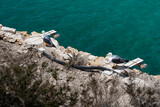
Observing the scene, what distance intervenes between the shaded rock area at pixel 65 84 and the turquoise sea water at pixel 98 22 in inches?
167

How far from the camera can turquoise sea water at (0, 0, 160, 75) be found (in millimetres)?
12898

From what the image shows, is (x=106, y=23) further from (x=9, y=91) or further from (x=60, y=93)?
(x=9, y=91)

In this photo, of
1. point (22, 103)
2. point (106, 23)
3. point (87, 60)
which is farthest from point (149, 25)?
point (22, 103)

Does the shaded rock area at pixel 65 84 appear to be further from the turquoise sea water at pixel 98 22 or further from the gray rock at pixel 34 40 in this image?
the turquoise sea water at pixel 98 22

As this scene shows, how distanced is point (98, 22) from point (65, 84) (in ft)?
28.2

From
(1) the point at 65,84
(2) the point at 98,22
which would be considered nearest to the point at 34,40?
(1) the point at 65,84

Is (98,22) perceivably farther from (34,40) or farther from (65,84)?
(65,84)

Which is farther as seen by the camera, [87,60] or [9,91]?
[87,60]

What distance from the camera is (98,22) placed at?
15.2 m

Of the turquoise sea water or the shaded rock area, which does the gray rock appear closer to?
the shaded rock area

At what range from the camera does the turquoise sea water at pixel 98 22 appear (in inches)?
508

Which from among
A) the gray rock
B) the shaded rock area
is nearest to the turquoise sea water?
the gray rock

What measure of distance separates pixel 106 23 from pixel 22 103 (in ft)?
33.5

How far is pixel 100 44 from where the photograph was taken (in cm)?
1327
